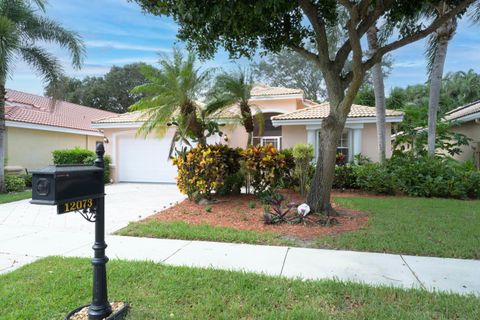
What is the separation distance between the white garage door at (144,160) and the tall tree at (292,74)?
19961 millimetres

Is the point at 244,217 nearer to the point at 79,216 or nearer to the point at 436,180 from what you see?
the point at 79,216

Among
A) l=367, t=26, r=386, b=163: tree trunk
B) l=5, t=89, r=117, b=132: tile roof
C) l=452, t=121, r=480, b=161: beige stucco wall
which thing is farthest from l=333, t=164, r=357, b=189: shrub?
l=5, t=89, r=117, b=132: tile roof

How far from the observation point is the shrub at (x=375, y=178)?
11195mm

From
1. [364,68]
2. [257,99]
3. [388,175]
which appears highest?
[257,99]

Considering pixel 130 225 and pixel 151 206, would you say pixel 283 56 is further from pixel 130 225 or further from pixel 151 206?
pixel 130 225

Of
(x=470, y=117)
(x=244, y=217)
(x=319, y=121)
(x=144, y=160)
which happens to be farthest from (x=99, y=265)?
(x=470, y=117)

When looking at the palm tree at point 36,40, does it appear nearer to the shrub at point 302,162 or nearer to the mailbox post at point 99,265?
the shrub at point 302,162

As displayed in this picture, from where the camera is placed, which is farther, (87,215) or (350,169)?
(350,169)

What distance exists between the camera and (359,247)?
5426 millimetres

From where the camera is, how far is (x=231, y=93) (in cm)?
1053

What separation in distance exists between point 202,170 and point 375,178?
610cm

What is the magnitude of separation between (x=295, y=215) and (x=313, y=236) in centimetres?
116

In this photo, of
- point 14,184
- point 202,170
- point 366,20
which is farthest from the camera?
point 14,184

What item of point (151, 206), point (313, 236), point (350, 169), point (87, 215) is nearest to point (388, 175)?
point (350, 169)
